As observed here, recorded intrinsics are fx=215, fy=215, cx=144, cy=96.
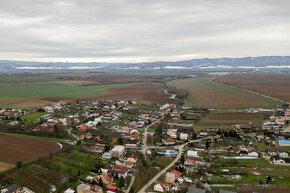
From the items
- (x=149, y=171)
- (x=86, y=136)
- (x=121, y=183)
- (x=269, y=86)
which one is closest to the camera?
(x=121, y=183)

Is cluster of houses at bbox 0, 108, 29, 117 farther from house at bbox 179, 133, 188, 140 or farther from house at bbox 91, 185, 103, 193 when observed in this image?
house at bbox 179, 133, 188, 140

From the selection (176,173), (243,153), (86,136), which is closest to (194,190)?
(176,173)

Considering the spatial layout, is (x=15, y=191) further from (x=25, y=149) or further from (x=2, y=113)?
(x=2, y=113)

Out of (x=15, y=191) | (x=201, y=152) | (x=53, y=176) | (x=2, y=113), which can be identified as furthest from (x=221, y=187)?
(x=2, y=113)

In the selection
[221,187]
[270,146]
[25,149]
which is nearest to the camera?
[221,187]

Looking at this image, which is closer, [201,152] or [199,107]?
[201,152]

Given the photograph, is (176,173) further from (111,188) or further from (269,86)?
(269,86)

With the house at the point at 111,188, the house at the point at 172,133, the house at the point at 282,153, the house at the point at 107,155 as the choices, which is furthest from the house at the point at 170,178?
the house at the point at 282,153

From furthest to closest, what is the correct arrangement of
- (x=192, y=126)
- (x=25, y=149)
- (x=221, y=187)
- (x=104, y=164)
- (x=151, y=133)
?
(x=192, y=126), (x=151, y=133), (x=25, y=149), (x=104, y=164), (x=221, y=187)
